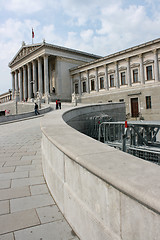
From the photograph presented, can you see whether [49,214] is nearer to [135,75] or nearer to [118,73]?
[135,75]

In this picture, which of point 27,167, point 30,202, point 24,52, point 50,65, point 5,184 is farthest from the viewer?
point 24,52

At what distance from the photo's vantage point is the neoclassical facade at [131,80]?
29930 mm

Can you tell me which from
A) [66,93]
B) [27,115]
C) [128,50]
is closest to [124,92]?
[128,50]

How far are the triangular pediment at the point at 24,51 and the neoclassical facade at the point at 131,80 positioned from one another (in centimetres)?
1427

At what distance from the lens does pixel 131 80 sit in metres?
34.1

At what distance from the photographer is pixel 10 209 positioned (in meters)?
2.78

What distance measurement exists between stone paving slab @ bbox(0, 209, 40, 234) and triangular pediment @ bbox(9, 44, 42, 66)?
152 ft

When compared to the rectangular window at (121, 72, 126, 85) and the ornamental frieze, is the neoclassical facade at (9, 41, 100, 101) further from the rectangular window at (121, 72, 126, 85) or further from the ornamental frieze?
the rectangular window at (121, 72, 126, 85)

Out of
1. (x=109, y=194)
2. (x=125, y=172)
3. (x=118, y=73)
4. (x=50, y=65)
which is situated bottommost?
(x=109, y=194)

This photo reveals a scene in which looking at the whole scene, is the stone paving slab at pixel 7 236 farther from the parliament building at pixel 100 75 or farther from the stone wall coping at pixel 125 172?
the parliament building at pixel 100 75

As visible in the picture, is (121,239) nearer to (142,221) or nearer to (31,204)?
(142,221)

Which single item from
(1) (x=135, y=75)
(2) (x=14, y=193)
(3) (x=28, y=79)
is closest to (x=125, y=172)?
(2) (x=14, y=193)

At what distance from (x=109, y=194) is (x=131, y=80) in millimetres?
34803

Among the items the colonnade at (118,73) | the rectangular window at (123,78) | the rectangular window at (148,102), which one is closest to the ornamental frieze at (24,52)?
the colonnade at (118,73)
